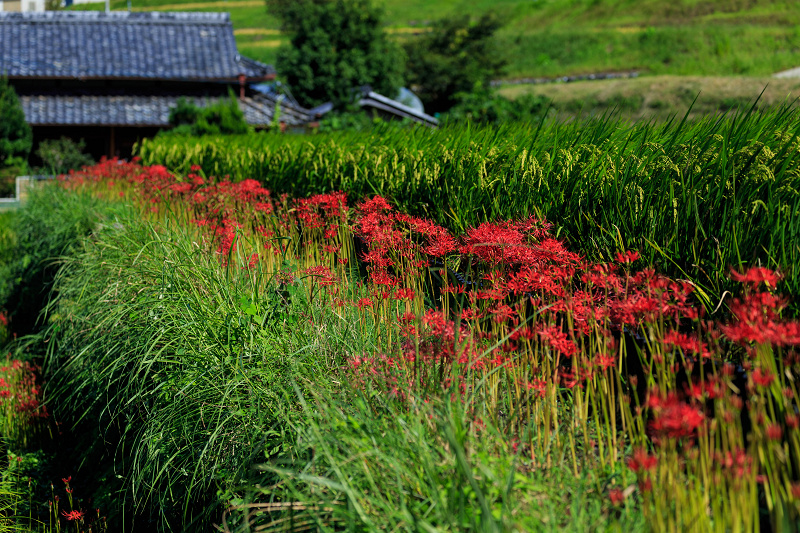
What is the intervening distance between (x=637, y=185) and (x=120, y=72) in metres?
23.8

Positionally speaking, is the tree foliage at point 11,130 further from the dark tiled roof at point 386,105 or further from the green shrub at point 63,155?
the dark tiled roof at point 386,105

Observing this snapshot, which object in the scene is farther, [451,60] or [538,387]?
A: [451,60]

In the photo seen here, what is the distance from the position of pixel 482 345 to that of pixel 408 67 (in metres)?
44.5

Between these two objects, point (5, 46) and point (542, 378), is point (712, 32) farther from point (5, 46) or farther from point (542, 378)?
point (542, 378)

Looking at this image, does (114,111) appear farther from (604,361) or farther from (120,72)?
(604,361)

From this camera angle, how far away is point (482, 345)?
2.46m

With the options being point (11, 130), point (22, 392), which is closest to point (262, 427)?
point (22, 392)

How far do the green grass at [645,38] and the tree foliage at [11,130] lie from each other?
24.5m

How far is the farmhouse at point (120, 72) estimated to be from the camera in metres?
22.6

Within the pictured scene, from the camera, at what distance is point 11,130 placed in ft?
62.1

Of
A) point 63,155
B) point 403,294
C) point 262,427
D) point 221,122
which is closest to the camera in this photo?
point 262,427

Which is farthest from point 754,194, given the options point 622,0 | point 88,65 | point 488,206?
point 622,0

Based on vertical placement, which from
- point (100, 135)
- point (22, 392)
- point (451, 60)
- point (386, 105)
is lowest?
point (100, 135)

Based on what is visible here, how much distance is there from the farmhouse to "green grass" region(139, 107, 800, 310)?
18.3 metres
